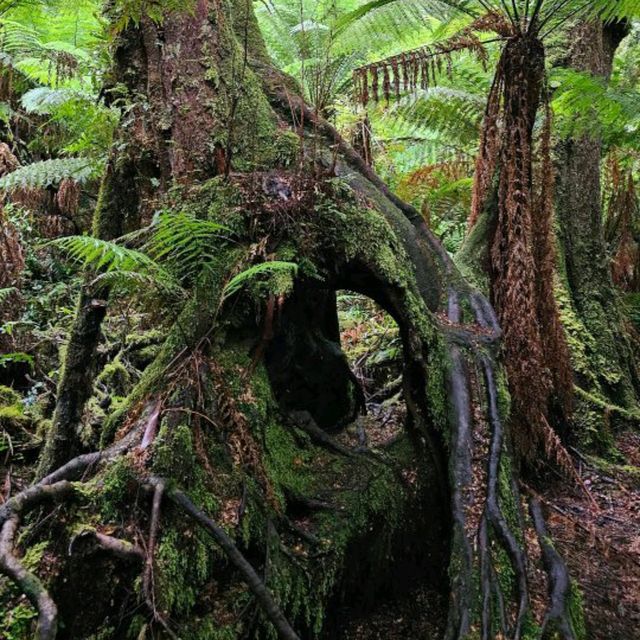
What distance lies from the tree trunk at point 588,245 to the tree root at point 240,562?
151 inches

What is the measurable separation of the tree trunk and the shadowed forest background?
4cm

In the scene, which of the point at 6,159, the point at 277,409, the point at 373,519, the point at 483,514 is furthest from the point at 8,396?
the point at 483,514

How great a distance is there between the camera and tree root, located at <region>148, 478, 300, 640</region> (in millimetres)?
1787

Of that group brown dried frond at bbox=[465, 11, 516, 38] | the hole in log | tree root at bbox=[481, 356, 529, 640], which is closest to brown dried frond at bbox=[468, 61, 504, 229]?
brown dried frond at bbox=[465, 11, 516, 38]

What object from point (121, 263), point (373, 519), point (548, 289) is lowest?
point (373, 519)

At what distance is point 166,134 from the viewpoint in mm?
3053

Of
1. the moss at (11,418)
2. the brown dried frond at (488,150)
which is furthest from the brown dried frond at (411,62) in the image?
the moss at (11,418)

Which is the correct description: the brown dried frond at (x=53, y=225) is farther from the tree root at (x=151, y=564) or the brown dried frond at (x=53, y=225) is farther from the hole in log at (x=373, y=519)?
the tree root at (x=151, y=564)

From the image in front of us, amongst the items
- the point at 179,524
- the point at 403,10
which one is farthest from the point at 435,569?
the point at 403,10

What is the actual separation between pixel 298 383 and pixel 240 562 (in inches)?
59.5

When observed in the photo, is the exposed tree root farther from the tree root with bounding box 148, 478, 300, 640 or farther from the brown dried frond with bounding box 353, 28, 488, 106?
the brown dried frond with bounding box 353, 28, 488, 106

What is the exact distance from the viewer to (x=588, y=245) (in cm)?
512

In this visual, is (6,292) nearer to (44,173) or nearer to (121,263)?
(44,173)

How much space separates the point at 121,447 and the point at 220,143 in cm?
173
